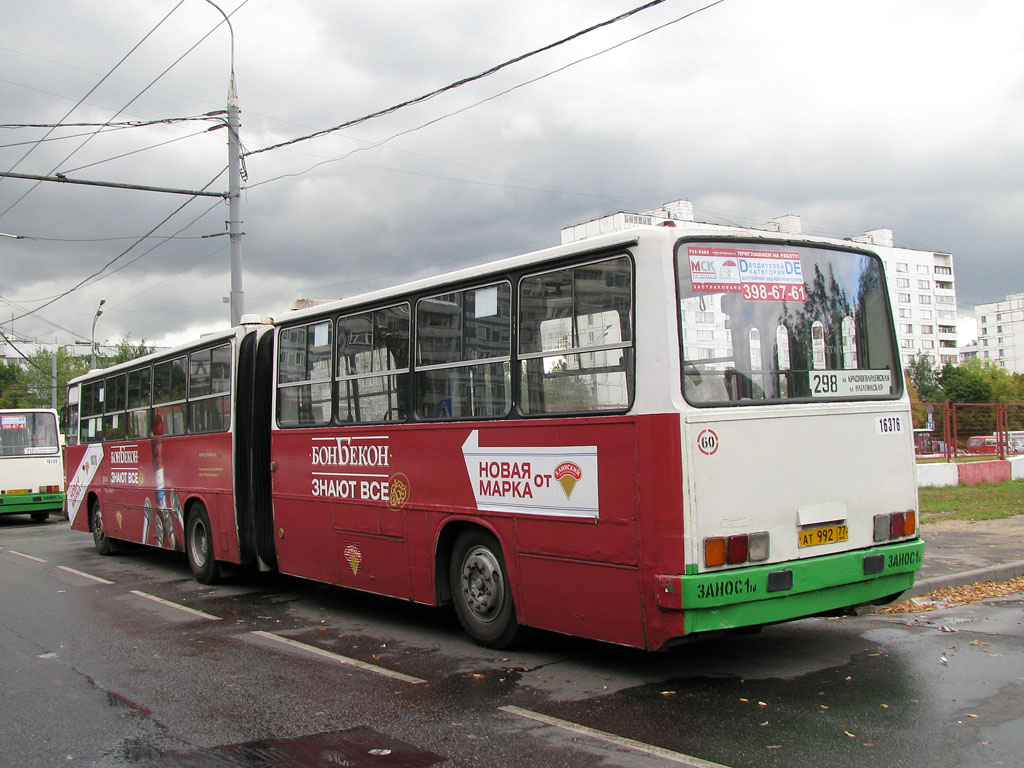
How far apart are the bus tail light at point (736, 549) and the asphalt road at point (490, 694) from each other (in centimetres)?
87

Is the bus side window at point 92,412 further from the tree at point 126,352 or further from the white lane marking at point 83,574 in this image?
the tree at point 126,352

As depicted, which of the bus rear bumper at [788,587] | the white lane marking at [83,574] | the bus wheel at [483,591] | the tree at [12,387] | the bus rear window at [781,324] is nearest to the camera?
the bus rear bumper at [788,587]

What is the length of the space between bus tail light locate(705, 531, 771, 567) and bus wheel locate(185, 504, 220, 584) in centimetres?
794

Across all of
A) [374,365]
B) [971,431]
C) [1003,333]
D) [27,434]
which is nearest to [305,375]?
[374,365]

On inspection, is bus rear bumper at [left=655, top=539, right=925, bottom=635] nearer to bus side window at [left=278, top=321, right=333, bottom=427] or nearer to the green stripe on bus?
the green stripe on bus

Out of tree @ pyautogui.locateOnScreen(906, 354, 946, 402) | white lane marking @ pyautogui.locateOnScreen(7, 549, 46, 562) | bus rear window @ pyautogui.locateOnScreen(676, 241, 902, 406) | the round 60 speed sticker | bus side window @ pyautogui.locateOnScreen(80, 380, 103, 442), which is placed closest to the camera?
the round 60 speed sticker

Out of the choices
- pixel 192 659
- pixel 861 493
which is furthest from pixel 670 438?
pixel 192 659

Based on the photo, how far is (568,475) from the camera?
6641 mm

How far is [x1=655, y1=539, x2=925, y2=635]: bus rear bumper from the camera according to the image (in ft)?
19.2

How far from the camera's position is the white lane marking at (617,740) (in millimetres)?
4809

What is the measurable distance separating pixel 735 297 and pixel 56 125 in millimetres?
14579

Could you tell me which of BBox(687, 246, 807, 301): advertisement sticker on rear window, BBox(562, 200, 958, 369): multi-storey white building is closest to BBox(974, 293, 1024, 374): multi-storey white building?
BBox(562, 200, 958, 369): multi-storey white building

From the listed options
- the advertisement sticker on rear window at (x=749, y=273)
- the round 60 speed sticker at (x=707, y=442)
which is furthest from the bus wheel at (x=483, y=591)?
the advertisement sticker on rear window at (x=749, y=273)

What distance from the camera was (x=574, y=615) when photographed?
6629mm
